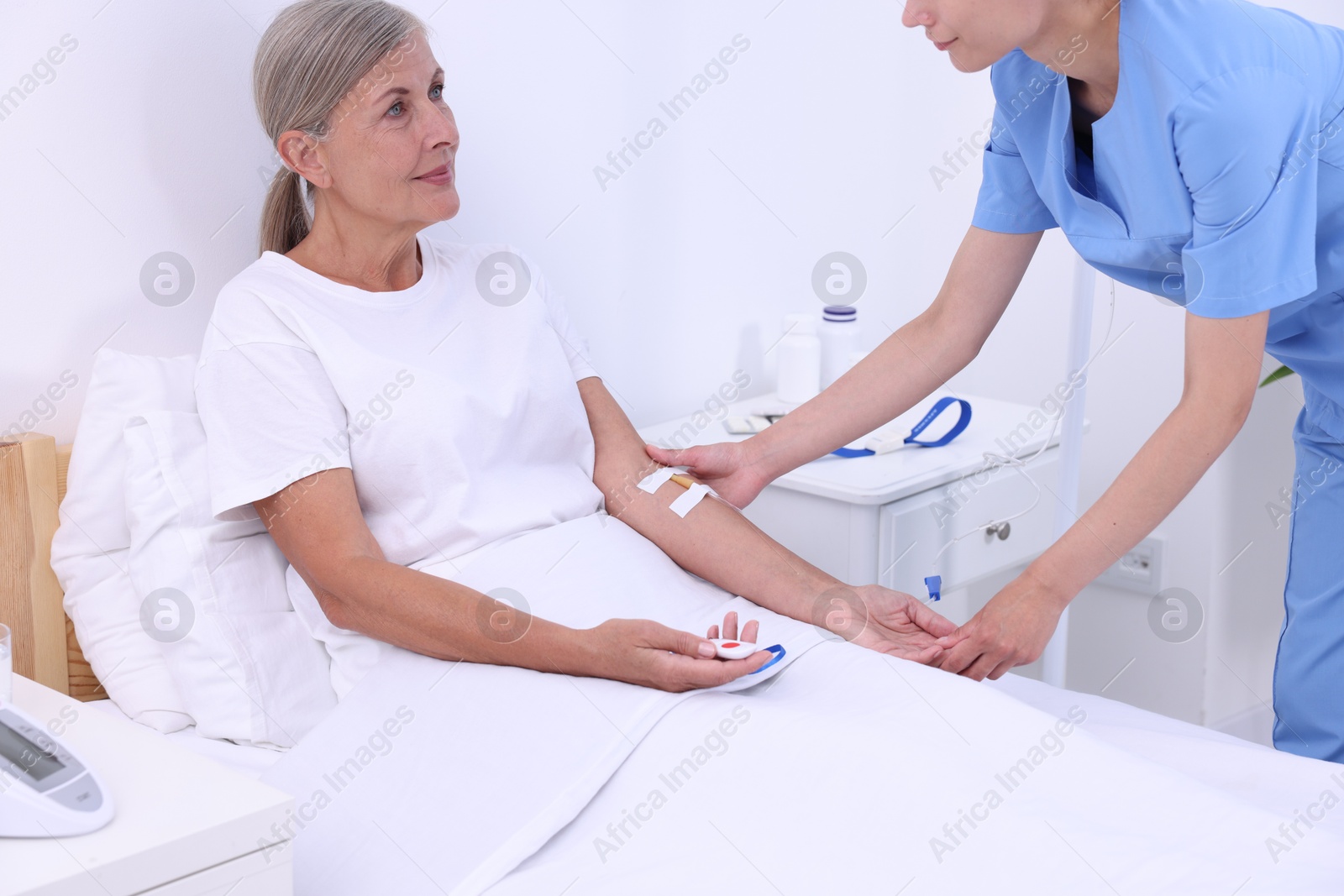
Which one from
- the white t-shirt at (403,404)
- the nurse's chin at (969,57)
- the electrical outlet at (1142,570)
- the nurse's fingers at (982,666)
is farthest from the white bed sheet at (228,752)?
the electrical outlet at (1142,570)

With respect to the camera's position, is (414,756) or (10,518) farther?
(10,518)

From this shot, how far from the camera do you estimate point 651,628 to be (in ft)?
3.85

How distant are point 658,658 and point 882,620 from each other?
0.37 meters

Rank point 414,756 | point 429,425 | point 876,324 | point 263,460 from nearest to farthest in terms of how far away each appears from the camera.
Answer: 1. point 414,756
2. point 263,460
3. point 429,425
4. point 876,324

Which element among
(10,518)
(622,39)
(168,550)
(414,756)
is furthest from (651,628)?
(622,39)

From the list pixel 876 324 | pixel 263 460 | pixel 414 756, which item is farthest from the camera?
pixel 876 324

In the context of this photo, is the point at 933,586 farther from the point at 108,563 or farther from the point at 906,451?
the point at 108,563

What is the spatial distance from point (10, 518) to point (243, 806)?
636 mm

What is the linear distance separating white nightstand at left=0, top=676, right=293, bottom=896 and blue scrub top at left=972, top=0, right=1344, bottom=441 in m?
0.93

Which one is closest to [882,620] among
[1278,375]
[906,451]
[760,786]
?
[760,786]

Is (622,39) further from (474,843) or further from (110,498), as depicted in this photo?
(474,843)

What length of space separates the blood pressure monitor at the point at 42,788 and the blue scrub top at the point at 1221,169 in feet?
3.33

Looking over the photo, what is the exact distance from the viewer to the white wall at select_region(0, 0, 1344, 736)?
1.39 metres

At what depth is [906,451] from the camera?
193 cm
